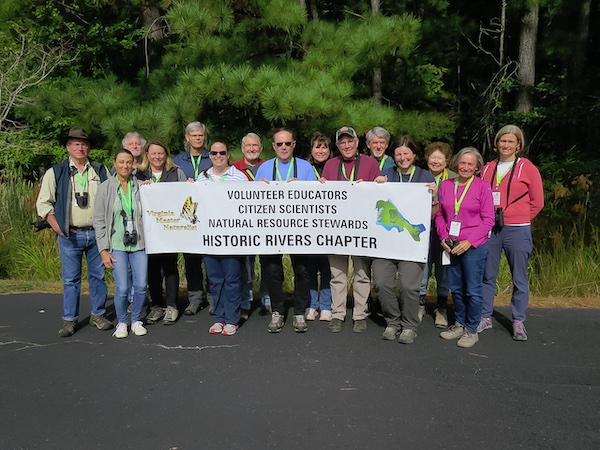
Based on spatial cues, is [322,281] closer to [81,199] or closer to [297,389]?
[297,389]

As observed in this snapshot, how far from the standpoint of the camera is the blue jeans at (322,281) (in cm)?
591

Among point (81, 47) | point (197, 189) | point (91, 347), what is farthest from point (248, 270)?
point (81, 47)

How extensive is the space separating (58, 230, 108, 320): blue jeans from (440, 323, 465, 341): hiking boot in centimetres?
350

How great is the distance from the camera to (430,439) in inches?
141

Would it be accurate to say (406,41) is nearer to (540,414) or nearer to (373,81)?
(373,81)

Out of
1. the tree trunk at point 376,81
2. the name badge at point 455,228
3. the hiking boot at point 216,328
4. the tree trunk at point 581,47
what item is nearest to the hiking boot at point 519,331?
the name badge at point 455,228

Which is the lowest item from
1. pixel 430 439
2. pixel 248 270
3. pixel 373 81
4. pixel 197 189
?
pixel 430 439

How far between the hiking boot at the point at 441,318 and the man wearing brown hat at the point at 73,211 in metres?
3.43

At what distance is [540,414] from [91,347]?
12.9ft

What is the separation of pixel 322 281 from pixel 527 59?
30.5 feet

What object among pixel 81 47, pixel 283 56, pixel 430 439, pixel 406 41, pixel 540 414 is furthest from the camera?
pixel 81 47

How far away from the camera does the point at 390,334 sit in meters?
5.38

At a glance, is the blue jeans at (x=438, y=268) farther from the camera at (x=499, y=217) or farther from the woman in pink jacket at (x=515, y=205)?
the camera at (x=499, y=217)

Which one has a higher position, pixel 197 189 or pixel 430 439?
pixel 197 189
